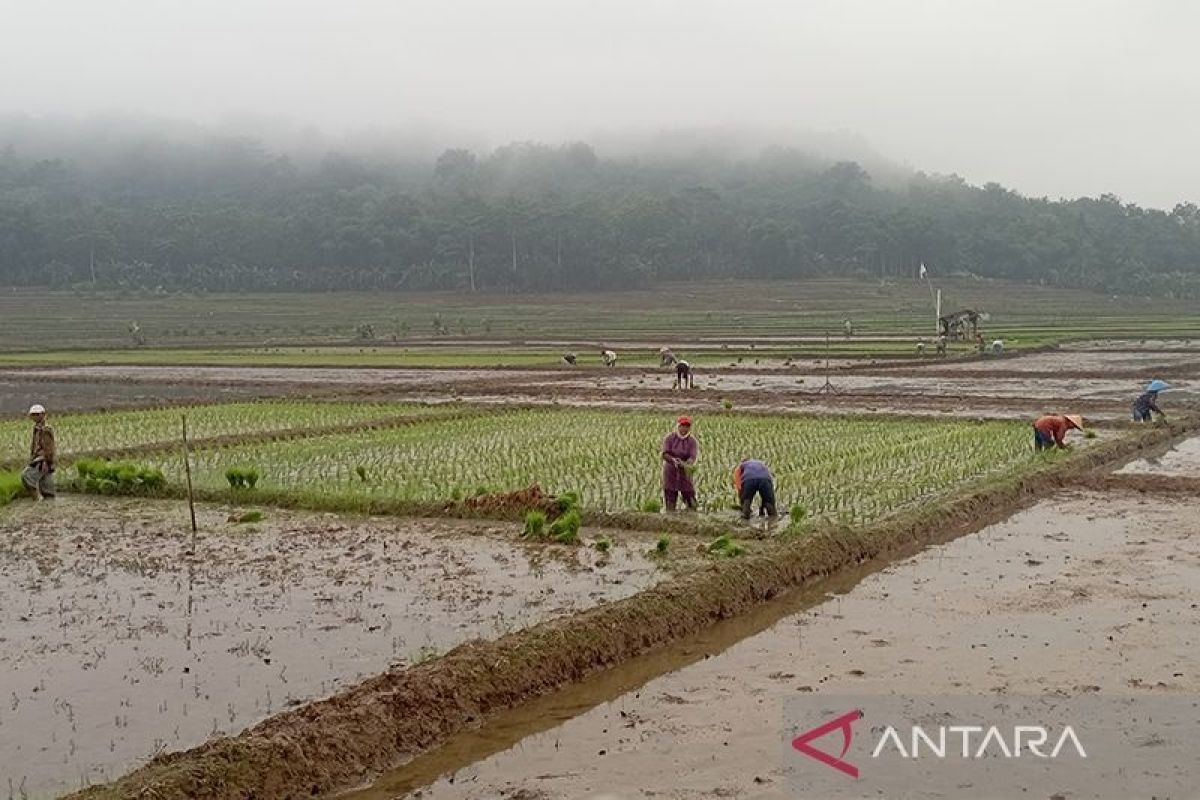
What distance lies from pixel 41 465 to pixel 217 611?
5937mm

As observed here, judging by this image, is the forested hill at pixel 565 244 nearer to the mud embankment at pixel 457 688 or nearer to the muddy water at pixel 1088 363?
the muddy water at pixel 1088 363

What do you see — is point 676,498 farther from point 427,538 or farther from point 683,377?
point 683,377

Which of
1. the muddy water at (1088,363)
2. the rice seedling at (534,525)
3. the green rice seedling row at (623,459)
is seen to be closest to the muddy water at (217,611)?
the rice seedling at (534,525)

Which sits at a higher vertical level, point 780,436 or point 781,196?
point 781,196

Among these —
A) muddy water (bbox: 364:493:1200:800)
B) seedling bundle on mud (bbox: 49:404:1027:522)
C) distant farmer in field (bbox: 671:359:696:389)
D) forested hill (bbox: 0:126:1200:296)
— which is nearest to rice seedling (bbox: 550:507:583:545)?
seedling bundle on mud (bbox: 49:404:1027:522)

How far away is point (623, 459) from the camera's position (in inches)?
587

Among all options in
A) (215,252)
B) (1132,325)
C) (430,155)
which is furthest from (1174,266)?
(430,155)

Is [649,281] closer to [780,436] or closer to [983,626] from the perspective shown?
[780,436]

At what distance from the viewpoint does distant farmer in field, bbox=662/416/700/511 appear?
1102cm

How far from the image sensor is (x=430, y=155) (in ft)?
634

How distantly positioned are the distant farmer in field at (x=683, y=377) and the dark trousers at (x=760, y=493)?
14255 millimetres

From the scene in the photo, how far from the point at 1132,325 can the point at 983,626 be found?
4416 cm

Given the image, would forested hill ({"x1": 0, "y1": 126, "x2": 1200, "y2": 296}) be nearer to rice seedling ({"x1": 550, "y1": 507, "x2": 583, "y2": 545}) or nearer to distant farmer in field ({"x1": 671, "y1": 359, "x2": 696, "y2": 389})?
distant farmer in field ({"x1": 671, "y1": 359, "x2": 696, "y2": 389})

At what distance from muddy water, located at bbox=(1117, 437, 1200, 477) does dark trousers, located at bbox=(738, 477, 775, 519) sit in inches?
219
